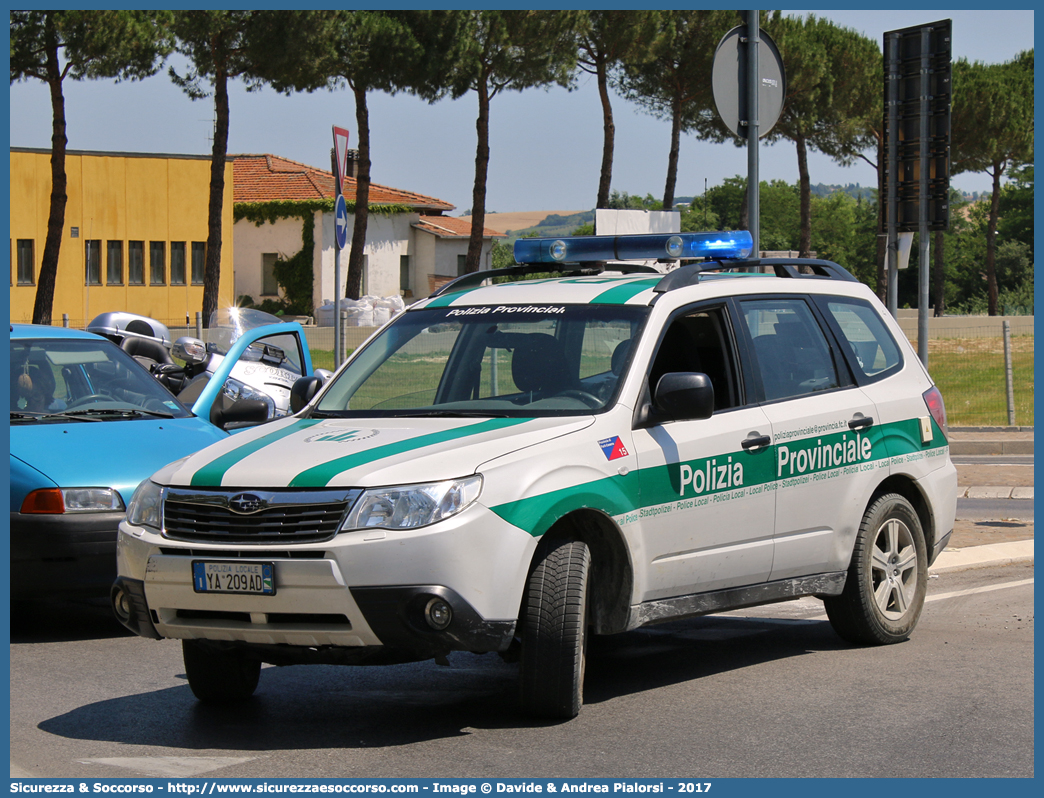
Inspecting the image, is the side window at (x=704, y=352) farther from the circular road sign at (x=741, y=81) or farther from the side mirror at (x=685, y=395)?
the circular road sign at (x=741, y=81)

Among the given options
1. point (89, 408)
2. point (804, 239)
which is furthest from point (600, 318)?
point (804, 239)

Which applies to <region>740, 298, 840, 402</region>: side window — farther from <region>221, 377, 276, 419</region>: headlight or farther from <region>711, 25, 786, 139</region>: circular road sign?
<region>711, 25, 786, 139</region>: circular road sign

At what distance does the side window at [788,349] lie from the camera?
6730 millimetres

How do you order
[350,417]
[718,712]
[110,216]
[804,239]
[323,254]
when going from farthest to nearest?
[804,239]
[323,254]
[110,216]
[350,417]
[718,712]

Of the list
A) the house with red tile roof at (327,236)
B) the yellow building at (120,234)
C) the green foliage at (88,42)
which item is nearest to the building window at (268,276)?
the house with red tile roof at (327,236)

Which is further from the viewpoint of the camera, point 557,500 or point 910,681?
→ point 910,681

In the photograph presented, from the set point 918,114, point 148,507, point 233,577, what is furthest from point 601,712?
point 918,114

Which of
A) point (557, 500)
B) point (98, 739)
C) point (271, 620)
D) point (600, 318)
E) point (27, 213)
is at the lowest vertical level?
point (98, 739)

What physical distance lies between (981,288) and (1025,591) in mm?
95164

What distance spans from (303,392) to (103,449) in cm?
173

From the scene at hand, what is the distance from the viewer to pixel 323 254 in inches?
2258

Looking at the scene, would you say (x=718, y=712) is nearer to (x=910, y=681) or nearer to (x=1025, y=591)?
(x=910, y=681)

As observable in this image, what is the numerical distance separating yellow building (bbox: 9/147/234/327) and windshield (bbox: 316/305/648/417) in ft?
131

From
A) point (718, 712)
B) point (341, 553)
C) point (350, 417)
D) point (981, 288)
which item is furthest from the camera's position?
point (981, 288)
